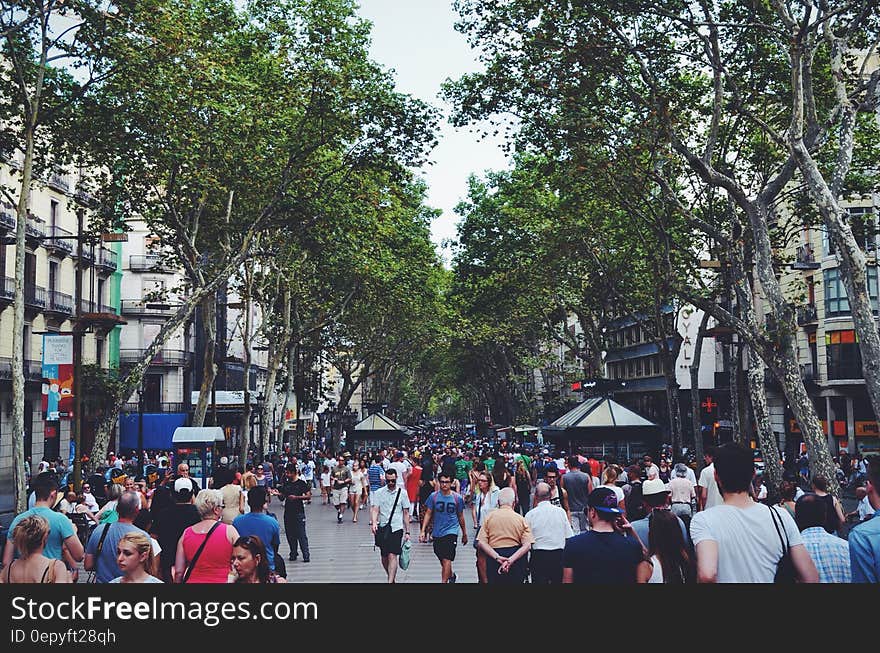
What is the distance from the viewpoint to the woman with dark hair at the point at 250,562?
577 cm

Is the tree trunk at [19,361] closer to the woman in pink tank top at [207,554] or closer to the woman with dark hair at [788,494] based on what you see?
the woman in pink tank top at [207,554]

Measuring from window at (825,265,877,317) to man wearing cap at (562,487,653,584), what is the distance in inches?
1400

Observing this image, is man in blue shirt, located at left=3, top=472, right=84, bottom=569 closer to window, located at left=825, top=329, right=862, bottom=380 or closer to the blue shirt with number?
the blue shirt with number

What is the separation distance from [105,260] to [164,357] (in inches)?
365

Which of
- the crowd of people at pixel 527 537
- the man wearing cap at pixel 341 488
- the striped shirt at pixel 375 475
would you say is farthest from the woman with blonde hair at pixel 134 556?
the man wearing cap at pixel 341 488

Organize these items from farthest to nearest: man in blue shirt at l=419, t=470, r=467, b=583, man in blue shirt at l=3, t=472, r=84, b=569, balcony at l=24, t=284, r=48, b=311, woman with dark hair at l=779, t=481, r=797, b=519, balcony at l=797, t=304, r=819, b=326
→ 1. balcony at l=797, t=304, r=819, b=326
2. balcony at l=24, t=284, r=48, b=311
3. man in blue shirt at l=419, t=470, r=467, b=583
4. woman with dark hair at l=779, t=481, r=797, b=519
5. man in blue shirt at l=3, t=472, r=84, b=569

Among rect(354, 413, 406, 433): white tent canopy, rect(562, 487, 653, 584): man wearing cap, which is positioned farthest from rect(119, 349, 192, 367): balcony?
rect(562, 487, 653, 584): man wearing cap

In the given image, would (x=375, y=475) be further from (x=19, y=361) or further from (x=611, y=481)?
(x=611, y=481)

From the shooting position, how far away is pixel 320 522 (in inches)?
893

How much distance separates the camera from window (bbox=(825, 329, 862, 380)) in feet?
127

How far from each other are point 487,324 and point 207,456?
25.9m

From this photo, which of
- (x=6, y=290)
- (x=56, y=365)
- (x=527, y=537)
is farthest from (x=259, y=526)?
(x=6, y=290)

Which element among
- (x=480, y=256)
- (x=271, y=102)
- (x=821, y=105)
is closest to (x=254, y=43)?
(x=271, y=102)

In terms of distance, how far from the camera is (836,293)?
39.0 m
